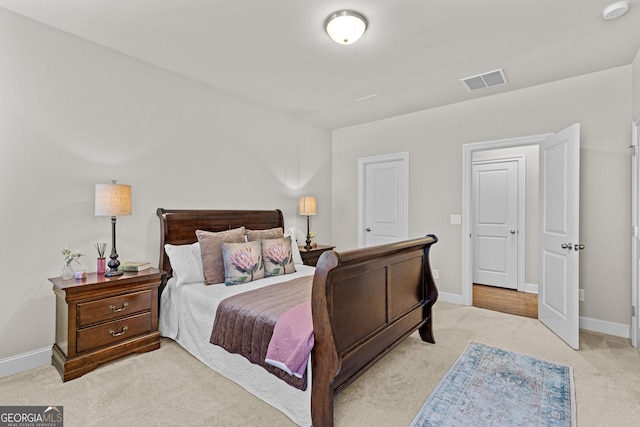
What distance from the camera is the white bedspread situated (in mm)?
1883

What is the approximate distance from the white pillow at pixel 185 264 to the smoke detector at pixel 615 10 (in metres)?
3.70

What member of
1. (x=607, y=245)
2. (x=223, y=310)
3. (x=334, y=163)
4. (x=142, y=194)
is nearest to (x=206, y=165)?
(x=142, y=194)

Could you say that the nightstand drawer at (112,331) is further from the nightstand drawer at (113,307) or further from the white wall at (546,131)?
the white wall at (546,131)

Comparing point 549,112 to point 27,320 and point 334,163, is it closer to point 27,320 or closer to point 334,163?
point 334,163

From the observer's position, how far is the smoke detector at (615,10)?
2141 millimetres

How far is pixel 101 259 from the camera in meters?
2.66

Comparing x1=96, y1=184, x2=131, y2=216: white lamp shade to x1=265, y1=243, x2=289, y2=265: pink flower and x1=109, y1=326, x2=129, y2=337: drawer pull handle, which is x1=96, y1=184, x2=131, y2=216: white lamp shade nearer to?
x1=109, y1=326, x2=129, y2=337: drawer pull handle

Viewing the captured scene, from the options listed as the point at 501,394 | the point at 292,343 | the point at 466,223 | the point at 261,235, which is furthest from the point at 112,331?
the point at 466,223

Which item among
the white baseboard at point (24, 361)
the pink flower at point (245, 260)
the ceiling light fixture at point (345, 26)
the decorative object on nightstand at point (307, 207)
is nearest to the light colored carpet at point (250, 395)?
the white baseboard at point (24, 361)

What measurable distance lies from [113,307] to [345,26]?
2770mm

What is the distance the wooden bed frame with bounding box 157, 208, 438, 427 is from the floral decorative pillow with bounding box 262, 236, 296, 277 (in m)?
0.84

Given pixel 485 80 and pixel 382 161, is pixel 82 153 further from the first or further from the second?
pixel 485 80

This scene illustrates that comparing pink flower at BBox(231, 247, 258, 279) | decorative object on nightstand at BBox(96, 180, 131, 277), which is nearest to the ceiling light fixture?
pink flower at BBox(231, 247, 258, 279)

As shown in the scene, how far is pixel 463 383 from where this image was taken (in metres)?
2.24
